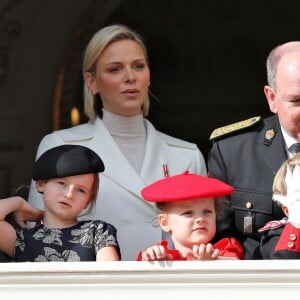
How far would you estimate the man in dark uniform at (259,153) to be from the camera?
3.40m

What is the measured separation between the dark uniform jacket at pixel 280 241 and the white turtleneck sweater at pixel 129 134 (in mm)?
540

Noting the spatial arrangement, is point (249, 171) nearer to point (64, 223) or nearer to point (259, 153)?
point (259, 153)

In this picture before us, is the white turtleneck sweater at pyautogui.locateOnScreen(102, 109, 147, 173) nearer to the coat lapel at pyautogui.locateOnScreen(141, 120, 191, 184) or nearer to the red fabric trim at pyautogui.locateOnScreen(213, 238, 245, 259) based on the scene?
the coat lapel at pyautogui.locateOnScreen(141, 120, 191, 184)

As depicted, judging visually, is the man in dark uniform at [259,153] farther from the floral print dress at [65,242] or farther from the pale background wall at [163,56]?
the pale background wall at [163,56]

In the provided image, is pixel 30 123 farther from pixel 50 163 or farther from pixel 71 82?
pixel 50 163

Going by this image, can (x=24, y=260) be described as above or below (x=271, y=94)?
below

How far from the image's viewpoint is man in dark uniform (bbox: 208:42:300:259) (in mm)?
3400

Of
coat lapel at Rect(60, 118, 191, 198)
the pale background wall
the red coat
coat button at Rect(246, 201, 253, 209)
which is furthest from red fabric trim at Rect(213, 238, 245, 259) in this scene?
the pale background wall

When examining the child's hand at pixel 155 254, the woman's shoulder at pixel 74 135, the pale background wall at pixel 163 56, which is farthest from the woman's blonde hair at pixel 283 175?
the pale background wall at pixel 163 56

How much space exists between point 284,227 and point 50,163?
57cm

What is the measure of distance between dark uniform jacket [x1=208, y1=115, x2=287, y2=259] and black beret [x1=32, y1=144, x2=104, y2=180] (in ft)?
1.04

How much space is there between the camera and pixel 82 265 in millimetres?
3086

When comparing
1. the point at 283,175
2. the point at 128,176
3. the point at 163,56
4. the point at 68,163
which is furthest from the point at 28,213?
the point at 163,56
